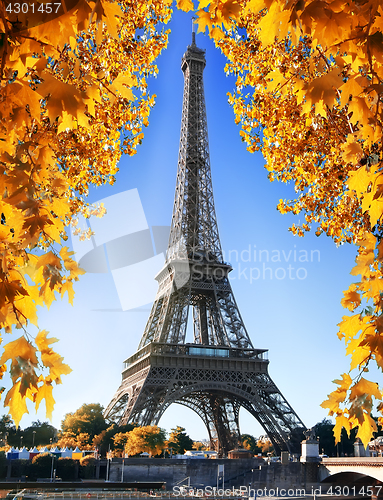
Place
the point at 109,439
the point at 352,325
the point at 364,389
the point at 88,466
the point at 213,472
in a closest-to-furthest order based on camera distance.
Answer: the point at 364,389
the point at 352,325
the point at 88,466
the point at 213,472
the point at 109,439

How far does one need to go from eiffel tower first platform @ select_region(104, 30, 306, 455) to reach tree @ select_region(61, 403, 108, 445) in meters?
1.70

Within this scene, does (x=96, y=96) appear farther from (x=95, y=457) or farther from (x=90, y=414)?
(x=90, y=414)

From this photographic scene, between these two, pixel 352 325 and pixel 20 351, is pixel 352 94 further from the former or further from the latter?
pixel 20 351

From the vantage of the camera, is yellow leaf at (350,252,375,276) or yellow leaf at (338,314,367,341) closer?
yellow leaf at (338,314,367,341)

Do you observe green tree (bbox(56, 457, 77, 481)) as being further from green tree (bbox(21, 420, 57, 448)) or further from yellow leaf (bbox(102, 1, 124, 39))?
yellow leaf (bbox(102, 1, 124, 39))

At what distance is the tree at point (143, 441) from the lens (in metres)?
37.0

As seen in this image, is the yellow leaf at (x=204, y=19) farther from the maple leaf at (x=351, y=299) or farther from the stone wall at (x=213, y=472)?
the stone wall at (x=213, y=472)

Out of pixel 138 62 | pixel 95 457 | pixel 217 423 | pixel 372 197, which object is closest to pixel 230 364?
pixel 217 423

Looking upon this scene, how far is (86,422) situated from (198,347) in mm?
13213

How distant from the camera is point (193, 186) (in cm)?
5606

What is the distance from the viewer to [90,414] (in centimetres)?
4725

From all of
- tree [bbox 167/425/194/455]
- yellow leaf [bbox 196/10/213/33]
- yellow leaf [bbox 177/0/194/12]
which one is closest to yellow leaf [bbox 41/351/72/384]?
yellow leaf [bbox 196/10/213/33]

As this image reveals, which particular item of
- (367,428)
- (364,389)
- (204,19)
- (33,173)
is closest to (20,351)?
(33,173)

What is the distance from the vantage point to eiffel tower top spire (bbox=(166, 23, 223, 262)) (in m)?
52.1
